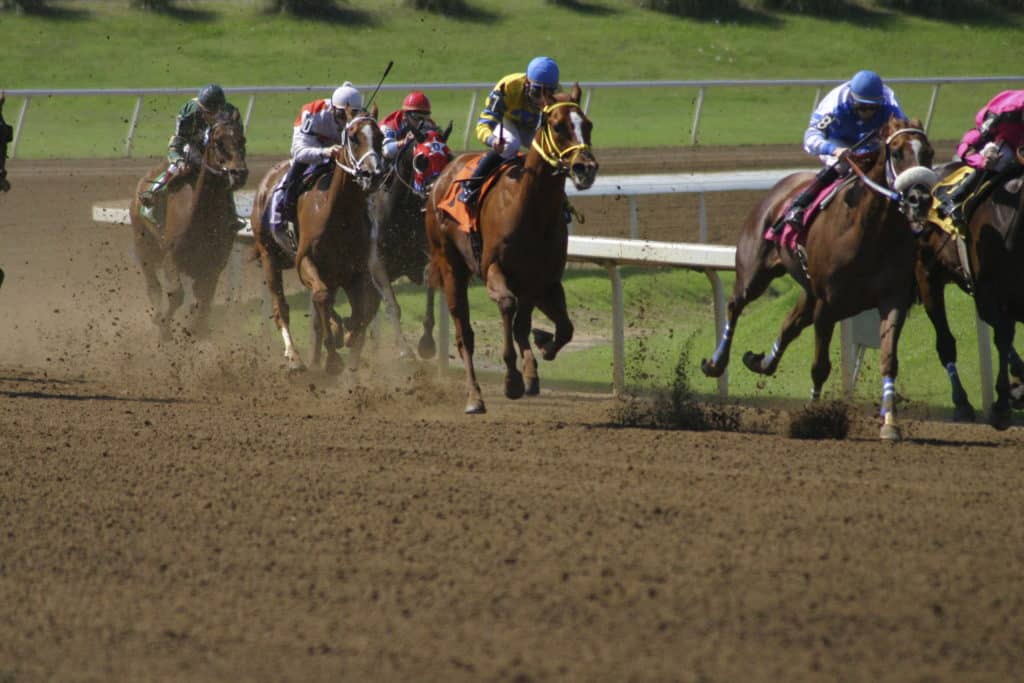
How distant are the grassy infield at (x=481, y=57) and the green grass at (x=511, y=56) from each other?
0.04 meters

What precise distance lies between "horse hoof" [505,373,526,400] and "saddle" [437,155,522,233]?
88 centimetres

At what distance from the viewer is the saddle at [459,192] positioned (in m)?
8.83

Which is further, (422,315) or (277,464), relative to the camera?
(422,315)

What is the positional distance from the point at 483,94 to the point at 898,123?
526 inches

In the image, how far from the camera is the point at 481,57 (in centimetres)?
2933

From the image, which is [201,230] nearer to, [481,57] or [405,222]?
[405,222]

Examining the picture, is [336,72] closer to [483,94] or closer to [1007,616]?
[483,94]

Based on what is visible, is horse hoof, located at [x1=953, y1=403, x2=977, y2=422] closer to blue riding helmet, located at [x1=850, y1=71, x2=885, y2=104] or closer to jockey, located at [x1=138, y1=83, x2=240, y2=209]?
blue riding helmet, located at [x1=850, y1=71, x2=885, y2=104]

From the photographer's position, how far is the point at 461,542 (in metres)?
5.61

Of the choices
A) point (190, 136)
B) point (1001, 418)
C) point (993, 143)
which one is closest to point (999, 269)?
point (993, 143)

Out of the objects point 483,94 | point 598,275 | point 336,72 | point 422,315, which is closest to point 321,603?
point 422,315

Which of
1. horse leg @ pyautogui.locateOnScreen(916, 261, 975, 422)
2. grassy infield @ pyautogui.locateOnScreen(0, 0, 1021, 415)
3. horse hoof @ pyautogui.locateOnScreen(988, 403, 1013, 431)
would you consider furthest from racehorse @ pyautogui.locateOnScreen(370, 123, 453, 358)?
grassy infield @ pyautogui.locateOnScreen(0, 0, 1021, 415)

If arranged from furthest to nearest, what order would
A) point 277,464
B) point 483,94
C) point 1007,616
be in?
point 483,94 → point 277,464 → point 1007,616

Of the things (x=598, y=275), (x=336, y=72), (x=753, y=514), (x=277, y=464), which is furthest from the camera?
(x=336, y=72)
